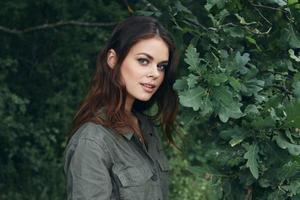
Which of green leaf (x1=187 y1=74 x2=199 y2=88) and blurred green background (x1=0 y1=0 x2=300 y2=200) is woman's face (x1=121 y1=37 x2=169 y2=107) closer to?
blurred green background (x1=0 y1=0 x2=300 y2=200)

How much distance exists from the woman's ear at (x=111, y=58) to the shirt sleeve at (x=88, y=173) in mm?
371

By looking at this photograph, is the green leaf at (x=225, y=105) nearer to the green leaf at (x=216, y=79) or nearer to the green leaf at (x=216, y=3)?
the green leaf at (x=216, y=79)

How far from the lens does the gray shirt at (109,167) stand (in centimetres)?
264

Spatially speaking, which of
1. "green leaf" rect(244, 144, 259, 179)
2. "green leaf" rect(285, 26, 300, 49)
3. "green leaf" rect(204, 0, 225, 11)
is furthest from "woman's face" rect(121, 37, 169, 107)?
"green leaf" rect(285, 26, 300, 49)

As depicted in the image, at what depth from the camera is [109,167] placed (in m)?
2.74

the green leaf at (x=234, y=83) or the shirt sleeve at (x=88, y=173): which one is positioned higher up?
the green leaf at (x=234, y=83)

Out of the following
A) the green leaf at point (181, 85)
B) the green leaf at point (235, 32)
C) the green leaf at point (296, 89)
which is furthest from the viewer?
the green leaf at point (235, 32)

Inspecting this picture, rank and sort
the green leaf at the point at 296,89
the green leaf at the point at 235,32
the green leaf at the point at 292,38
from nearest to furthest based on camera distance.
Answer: the green leaf at the point at 296,89 < the green leaf at the point at 292,38 < the green leaf at the point at 235,32

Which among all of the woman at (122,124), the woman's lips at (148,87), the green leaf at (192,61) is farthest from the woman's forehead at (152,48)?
the green leaf at (192,61)

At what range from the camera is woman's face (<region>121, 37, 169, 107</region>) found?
2846 mm

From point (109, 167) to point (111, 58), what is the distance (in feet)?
1.49

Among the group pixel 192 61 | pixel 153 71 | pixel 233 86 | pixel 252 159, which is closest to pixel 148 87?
pixel 153 71

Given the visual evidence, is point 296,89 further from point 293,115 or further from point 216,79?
point 216,79

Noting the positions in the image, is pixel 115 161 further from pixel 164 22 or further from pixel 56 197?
pixel 56 197
